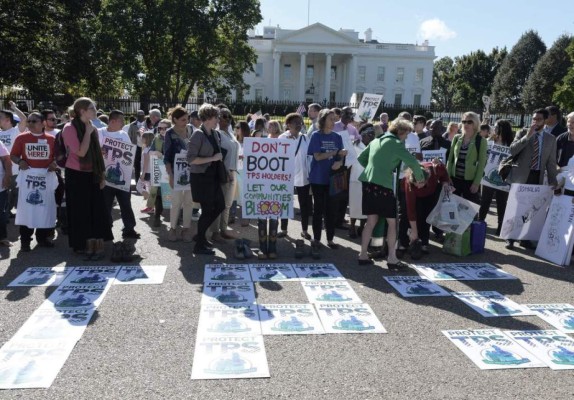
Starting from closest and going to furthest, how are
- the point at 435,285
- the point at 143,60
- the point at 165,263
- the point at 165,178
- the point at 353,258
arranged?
1. the point at 435,285
2. the point at 165,263
3. the point at 353,258
4. the point at 165,178
5. the point at 143,60

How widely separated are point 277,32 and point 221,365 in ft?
258

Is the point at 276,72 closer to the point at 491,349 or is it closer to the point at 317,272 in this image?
the point at 317,272

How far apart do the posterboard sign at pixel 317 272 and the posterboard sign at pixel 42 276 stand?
115 inches

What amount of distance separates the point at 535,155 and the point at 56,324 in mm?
7170

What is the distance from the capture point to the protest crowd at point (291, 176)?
6.61 metres

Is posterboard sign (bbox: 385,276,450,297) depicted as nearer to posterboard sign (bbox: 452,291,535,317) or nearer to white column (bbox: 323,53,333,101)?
posterboard sign (bbox: 452,291,535,317)

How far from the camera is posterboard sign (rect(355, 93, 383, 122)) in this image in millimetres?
13047

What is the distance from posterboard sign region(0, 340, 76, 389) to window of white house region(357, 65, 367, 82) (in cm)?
8202

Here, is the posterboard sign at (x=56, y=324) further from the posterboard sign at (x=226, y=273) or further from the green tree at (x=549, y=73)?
the green tree at (x=549, y=73)

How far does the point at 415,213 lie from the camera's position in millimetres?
7598

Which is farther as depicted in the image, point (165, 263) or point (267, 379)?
point (165, 263)

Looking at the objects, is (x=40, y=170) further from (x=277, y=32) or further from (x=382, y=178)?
(x=277, y=32)

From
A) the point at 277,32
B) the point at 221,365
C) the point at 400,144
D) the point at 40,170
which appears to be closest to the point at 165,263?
the point at 40,170

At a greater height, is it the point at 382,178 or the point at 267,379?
the point at 382,178
